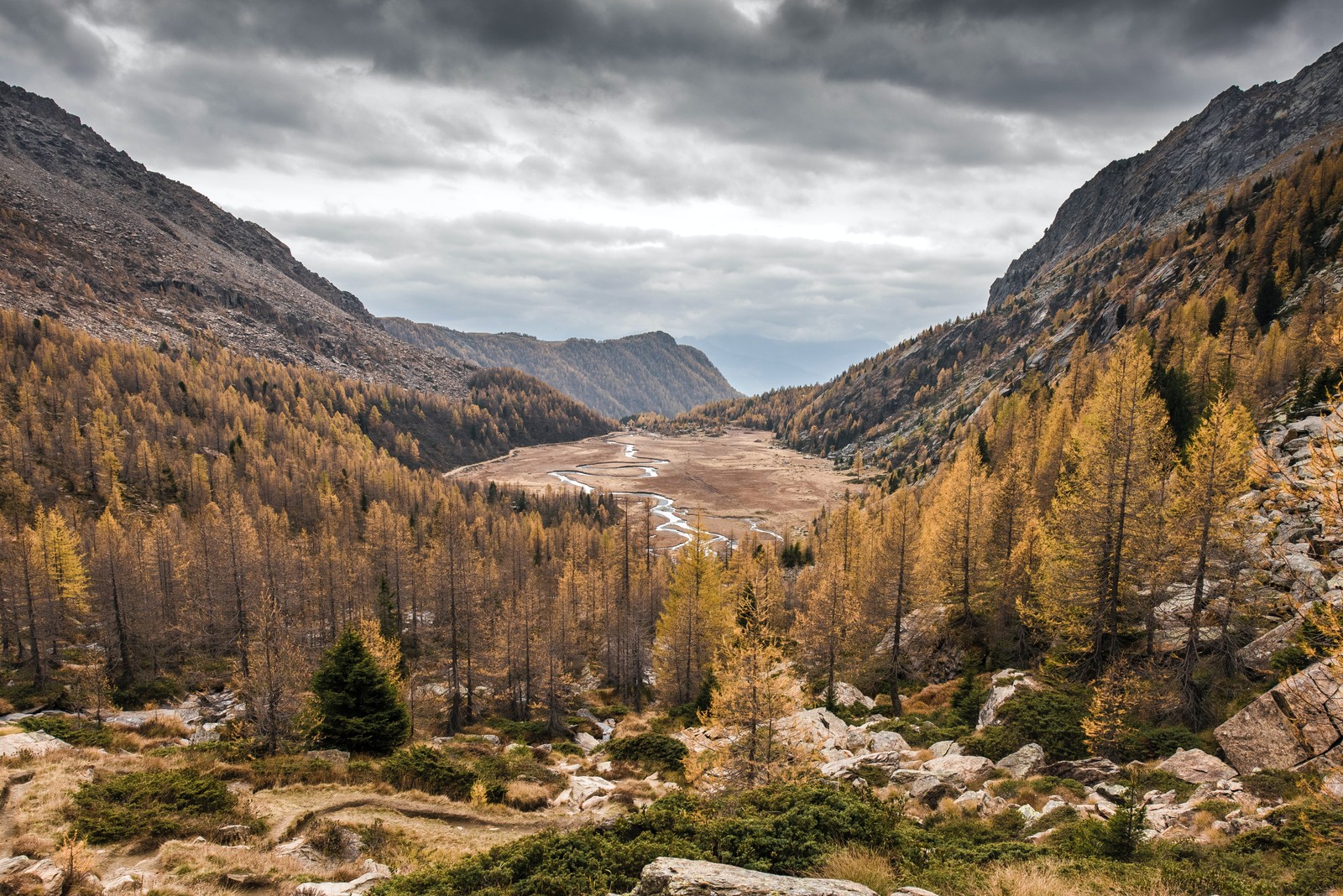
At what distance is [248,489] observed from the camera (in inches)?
4252

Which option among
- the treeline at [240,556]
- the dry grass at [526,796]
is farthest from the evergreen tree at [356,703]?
the dry grass at [526,796]

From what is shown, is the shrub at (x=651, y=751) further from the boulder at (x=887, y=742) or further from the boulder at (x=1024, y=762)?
the boulder at (x=1024, y=762)

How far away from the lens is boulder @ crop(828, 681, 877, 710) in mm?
42188

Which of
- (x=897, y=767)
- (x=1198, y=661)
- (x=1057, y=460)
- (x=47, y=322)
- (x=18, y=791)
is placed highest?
(x=47, y=322)

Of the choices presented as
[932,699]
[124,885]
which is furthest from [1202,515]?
[124,885]

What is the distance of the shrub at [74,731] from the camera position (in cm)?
2955

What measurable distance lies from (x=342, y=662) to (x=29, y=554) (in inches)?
1837

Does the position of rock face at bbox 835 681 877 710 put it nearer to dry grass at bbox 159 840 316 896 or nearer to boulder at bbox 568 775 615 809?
boulder at bbox 568 775 615 809

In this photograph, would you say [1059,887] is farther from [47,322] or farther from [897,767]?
[47,322]

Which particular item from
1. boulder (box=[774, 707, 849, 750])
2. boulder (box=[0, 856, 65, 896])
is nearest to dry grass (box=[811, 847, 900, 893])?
boulder (box=[774, 707, 849, 750])

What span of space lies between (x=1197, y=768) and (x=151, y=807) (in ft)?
121

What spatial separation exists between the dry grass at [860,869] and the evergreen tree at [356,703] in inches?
1183

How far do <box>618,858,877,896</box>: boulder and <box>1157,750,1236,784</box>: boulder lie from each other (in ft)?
56.7

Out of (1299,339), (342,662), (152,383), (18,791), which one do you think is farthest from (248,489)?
(1299,339)
